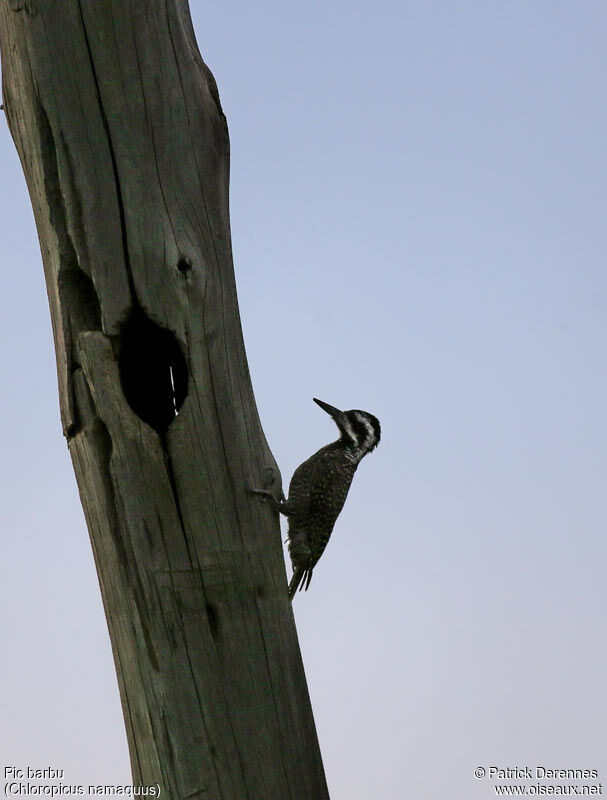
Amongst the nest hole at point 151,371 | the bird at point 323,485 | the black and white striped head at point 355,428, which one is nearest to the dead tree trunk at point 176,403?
the nest hole at point 151,371

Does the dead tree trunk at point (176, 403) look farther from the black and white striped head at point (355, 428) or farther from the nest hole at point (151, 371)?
the black and white striped head at point (355, 428)

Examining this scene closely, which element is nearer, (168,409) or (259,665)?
(259,665)

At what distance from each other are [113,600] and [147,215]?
4.26 ft

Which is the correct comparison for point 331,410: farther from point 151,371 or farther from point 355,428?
point 151,371

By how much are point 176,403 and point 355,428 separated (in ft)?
5.68

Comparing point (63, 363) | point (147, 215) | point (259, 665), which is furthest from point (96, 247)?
point (259, 665)

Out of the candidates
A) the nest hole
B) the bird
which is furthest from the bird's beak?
the nest hole

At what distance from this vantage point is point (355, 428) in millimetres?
5043

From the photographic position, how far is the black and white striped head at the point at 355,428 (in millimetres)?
5016

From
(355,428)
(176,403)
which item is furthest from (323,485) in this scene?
(176,403)

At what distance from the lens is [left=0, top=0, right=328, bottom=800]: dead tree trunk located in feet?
10.2

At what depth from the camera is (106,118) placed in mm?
3297

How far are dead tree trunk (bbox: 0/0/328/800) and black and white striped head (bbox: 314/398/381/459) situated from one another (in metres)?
1.62

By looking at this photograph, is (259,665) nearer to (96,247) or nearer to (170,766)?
(170,766)
